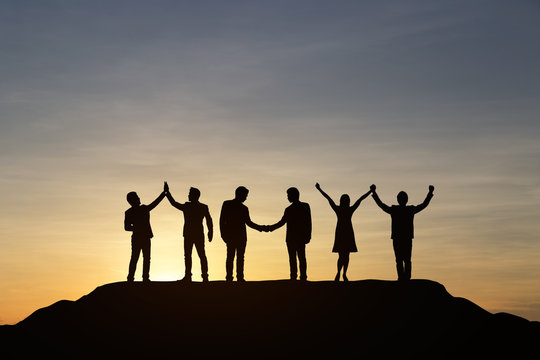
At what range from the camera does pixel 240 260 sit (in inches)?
1068

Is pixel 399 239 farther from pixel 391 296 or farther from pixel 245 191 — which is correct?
pixel 245 191

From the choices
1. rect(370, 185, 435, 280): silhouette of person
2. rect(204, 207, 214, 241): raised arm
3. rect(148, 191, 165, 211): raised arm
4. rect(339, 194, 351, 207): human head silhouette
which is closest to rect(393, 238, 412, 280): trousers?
rect(370, 185, 435, 280): silhouette of person

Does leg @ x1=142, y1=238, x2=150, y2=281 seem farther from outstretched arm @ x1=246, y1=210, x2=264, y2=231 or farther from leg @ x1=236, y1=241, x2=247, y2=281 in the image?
outstretched arm @ x1=246, y1=210, x2=264, y2=231

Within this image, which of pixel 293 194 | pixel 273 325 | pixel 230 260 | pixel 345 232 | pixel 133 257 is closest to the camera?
pixel 273 325

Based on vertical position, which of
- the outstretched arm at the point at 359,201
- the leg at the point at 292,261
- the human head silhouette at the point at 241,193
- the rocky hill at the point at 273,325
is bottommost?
the rocky hill at the point at 273,325

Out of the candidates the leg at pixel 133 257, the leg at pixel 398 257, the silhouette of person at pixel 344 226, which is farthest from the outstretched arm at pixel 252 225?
the leg at pixel 398 257

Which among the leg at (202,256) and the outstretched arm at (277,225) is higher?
the outstretched arm at (277,225)

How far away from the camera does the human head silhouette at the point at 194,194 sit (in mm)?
27359

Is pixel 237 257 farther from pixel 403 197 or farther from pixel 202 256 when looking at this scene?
pixel 403 197

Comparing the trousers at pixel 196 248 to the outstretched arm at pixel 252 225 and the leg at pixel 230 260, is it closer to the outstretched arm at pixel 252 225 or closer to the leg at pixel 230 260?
the leg at pixel 230 260

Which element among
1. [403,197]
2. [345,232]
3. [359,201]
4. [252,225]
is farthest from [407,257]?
[252,225]

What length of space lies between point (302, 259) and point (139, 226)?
572 centimetres

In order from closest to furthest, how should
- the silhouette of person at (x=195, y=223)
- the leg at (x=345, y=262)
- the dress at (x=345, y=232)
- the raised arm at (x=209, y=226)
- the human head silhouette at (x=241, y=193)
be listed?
1. the human head silhouette at (x=241, y=193)
2. the silhouette of person at (x=195, y=223)
3. the raised arm at (x=209, y=226)
4. the dress at (x=345, y=232)
5. the leg at (x=345, y=262)

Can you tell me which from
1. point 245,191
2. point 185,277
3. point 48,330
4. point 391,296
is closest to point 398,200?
point 391,296
